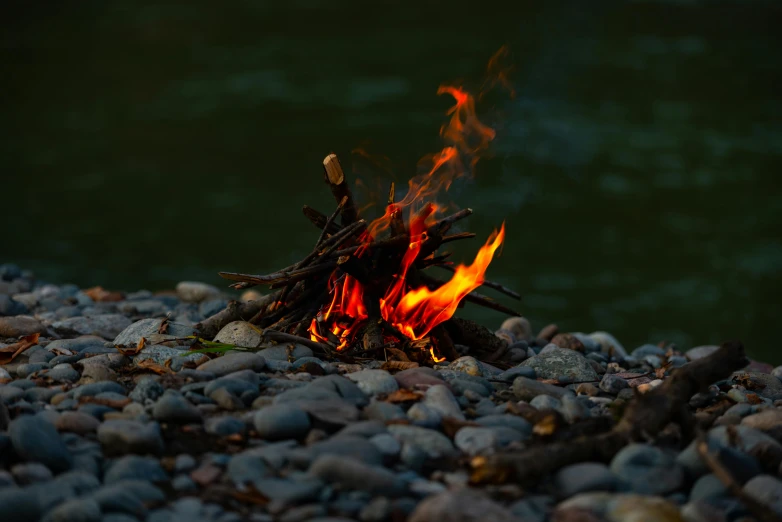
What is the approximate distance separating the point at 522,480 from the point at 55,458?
1453 millimetres

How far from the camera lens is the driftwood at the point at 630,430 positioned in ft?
8.93

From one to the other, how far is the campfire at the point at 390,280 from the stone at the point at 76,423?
3.86 feet

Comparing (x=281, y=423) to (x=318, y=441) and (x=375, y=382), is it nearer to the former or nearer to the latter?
(x=318, y=441)

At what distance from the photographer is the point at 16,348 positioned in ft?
13.5

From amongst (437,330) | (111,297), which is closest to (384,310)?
(437,330)

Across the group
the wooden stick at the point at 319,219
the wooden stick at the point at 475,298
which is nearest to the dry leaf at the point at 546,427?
the wooden stick at the point at 475,298

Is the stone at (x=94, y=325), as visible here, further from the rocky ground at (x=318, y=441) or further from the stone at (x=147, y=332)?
the rocky ground at (x=318, y=441)

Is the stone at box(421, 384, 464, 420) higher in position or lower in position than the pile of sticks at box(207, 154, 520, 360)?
lower

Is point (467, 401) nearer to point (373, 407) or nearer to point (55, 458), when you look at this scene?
point (373, 407)

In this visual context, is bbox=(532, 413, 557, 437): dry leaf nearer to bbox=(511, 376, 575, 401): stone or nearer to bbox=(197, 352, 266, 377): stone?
bbox=(511, 376, 575, 401): stone

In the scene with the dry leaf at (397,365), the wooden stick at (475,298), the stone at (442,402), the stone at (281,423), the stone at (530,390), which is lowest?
the stone at (281,423)

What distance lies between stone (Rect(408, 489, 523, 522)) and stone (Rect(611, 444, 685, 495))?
491 mm

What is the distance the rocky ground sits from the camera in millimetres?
2533

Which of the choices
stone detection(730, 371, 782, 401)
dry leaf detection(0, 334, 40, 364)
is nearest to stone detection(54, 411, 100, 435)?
dry leaf detection(0, 334, 40, 364)
